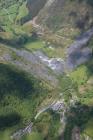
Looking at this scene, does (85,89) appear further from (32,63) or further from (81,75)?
(32,63)

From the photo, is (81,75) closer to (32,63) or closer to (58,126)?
(32,63)

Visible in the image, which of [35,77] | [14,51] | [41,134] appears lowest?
[41,134]

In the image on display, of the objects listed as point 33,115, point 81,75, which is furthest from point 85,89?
point 33,115

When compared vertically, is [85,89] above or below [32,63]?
below

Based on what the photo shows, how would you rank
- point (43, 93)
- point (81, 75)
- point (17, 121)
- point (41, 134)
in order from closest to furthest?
point (41, 134)
point (17, 121)
point (43, 93)
point (81, 75)

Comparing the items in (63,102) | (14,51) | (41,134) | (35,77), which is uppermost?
(14,51)

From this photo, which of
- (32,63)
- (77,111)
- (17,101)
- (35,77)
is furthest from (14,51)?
(77,111)

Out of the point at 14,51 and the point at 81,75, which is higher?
the point at 14,51

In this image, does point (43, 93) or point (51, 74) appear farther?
point (51, 74)

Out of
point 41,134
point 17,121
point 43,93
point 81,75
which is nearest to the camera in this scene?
point 41,134
